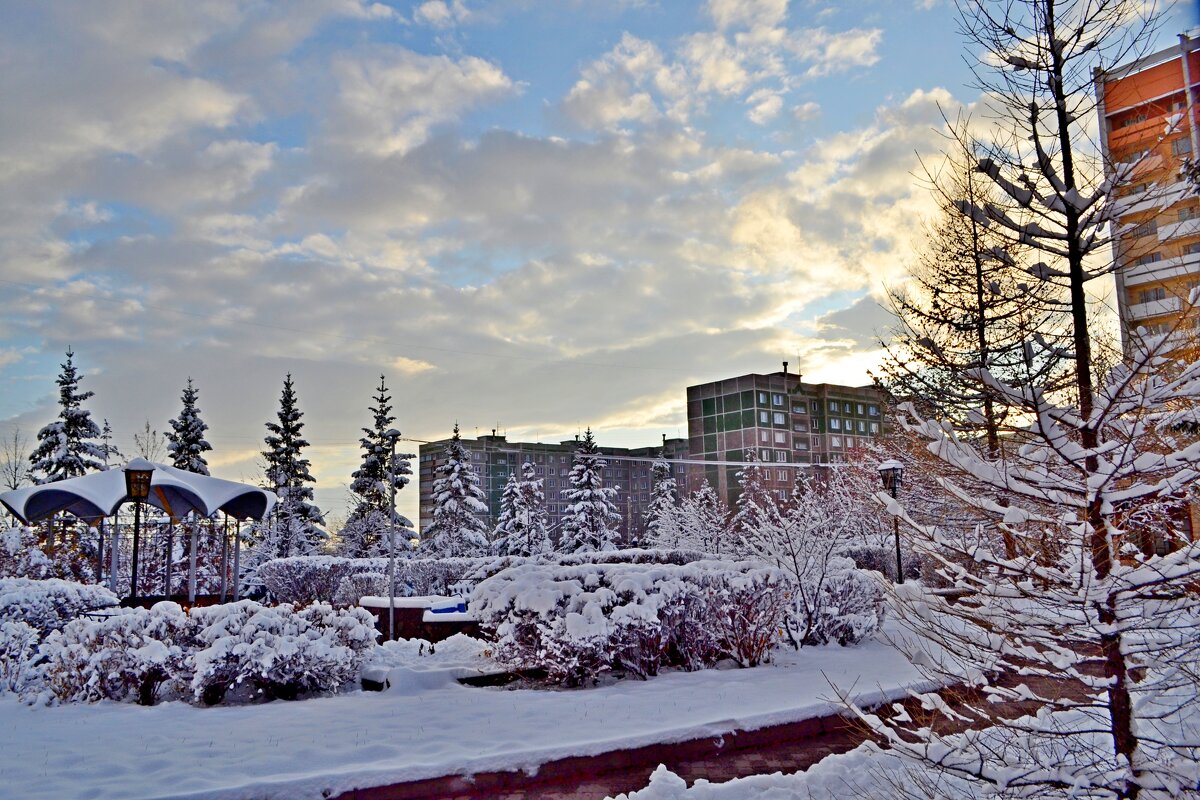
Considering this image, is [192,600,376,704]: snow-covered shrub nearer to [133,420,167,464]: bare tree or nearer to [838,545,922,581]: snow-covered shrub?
[838,545,922,581]: snow-covered shrub

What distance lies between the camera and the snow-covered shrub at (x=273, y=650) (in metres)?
8.01

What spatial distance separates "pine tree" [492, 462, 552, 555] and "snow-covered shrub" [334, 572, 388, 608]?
1246 centimetres

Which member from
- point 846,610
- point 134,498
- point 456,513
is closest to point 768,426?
point 456,513

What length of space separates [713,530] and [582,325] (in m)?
8.74

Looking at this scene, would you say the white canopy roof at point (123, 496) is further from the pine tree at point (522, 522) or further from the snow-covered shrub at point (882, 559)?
the pine tree at point (522, 522)

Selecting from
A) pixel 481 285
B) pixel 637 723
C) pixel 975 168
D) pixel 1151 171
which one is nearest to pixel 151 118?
pixel 481 285

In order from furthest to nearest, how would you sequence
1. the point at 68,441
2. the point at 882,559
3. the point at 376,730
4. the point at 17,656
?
the point at 68,441 < the point at 882,559 < the point at 17,656 < the point at 376,730

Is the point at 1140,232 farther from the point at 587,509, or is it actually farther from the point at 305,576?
the point at 587,509

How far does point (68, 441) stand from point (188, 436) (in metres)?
5.44

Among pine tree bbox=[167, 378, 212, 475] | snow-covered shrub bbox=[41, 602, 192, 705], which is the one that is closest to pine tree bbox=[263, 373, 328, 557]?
pine tree bbox=[167, 378, 212, 475]

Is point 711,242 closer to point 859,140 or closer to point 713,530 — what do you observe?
point 859,140

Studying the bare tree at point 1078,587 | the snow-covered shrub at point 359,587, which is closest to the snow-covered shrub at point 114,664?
the bare tree at point 1078,587

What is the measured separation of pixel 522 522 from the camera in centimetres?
3753

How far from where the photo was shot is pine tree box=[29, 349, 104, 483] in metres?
30.4
